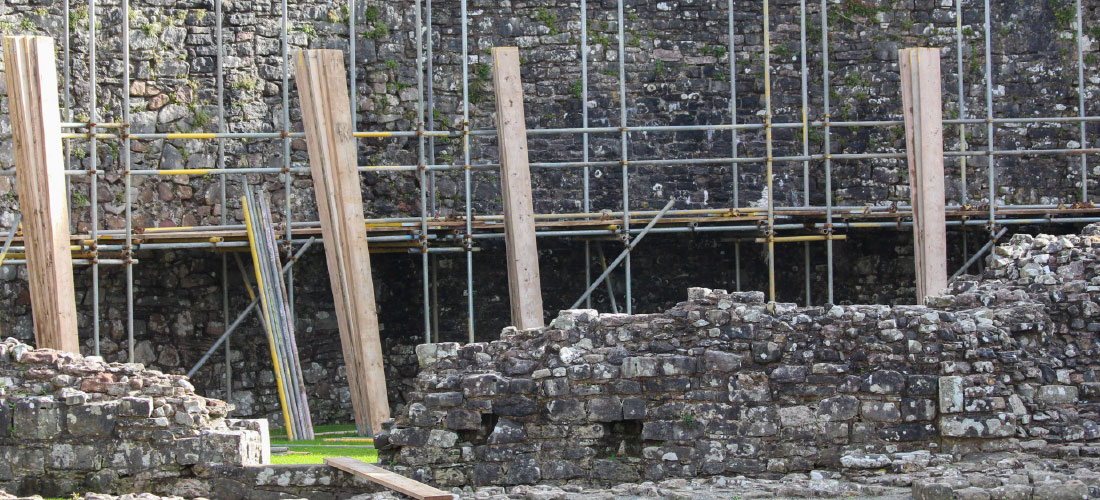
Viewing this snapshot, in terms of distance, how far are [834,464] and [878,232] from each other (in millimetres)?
5758

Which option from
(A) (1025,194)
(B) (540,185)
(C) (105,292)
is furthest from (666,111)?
(C) (105,292)

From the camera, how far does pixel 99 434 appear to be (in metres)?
11.5

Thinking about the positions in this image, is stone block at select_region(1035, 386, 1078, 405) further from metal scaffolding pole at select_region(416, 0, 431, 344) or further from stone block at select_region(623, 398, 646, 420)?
metal scaffolding pole at select_region(416, 0, 431, 344)

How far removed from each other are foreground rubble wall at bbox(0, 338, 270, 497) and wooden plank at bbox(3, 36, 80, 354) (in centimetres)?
124

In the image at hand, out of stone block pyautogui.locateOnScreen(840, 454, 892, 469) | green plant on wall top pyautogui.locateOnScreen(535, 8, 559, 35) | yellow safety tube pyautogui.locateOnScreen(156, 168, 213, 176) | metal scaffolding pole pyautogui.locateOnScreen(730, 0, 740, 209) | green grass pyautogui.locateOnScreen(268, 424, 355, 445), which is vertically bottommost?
green grass pyautogui.locateOnScreen(268, 424, 355, 445)

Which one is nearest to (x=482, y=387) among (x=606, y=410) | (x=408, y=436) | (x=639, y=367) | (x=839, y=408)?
(x=408, y=436)

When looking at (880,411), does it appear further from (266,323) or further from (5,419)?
(5,419)

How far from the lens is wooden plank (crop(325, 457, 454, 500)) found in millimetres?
9939

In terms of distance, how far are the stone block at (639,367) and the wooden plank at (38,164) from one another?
4.85m

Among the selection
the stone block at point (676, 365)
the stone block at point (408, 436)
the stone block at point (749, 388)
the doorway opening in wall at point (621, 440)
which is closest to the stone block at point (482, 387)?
the stone block at point (408, 436)

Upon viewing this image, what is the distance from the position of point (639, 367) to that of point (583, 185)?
5.25 metres

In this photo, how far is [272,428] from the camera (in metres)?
15.3

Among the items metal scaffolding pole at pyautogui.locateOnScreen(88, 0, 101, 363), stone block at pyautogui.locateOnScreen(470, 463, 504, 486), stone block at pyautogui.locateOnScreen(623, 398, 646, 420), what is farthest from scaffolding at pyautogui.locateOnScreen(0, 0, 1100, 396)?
stone block at pyautogui.locateOnScreen(623, 398, 646, 420)

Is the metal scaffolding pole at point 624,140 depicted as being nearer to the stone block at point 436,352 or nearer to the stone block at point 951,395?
the stone block at point 436,352
